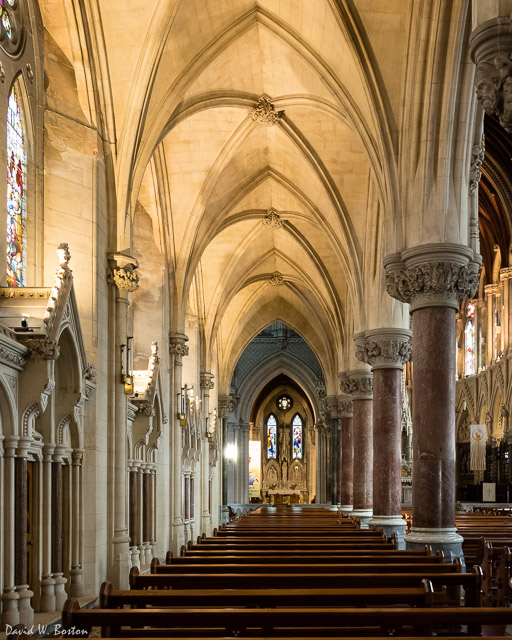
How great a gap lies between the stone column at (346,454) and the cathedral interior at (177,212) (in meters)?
5.48

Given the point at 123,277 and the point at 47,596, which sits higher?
the point at 123,277

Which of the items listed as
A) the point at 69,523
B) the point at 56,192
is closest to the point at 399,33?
the point at 56,192

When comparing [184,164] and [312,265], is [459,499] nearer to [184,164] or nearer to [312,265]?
[312,265]

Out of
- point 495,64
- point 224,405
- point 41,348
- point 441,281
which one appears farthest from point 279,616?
point 224,405

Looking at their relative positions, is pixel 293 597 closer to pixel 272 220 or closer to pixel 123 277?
pixel 123 277

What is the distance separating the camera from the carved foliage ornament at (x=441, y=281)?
12727mm

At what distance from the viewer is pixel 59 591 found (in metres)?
11.5

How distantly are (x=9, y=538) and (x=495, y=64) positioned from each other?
7200mm

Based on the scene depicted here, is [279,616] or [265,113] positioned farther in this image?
[265,113]

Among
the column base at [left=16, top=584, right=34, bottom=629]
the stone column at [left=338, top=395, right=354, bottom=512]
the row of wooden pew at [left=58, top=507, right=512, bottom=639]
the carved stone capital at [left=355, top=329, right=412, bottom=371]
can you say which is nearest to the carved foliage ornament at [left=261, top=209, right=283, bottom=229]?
the stone column at [left=338, top=395, right=354, bottom=512]

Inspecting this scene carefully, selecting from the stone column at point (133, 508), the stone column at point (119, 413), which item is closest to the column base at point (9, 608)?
the stone column at point (119, 413)

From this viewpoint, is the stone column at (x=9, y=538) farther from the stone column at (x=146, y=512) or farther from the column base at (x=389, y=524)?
the column base at (x=389, y=524)

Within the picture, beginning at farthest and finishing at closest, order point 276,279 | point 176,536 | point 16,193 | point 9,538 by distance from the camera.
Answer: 1. point 276,279
2. point 176,536
3. point 16,193
4. point 9,538

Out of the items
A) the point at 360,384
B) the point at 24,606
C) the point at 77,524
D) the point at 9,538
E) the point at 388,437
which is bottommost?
the point at 24,606
